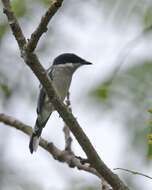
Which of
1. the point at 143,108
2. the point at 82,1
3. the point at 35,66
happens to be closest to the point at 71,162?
the point at 143,108

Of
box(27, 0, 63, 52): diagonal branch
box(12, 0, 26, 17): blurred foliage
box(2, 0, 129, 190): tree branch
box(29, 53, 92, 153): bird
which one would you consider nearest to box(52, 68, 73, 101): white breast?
box(29, 53, 92, 153): bird

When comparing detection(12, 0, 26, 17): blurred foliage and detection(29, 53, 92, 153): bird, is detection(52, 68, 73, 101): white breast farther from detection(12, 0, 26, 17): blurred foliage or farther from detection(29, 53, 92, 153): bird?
detection(12, 0, 26, 17): blurred foliage

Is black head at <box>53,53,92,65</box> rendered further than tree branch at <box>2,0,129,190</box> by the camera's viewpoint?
Yes

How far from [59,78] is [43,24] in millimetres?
2401

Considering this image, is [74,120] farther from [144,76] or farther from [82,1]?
[82,1]

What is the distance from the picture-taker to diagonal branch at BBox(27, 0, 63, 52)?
7.19 ft

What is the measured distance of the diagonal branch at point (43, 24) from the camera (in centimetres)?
219

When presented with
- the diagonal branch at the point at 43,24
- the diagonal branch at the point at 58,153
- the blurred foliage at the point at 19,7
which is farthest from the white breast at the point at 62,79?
the diagonal branch at the point at 43,24

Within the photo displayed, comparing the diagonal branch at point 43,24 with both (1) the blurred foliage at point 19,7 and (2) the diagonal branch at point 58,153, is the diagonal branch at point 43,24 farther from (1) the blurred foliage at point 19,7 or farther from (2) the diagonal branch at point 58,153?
(1) the blurred foliage at point 19,7

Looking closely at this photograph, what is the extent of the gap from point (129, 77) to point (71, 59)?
1.27 meters

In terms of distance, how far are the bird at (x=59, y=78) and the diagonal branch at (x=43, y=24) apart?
1.79m

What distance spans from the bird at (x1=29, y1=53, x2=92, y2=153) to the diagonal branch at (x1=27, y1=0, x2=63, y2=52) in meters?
1.79

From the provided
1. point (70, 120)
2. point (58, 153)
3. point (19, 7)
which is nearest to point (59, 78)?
point (19, 7)

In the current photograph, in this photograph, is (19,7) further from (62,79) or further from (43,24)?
(43,24)
